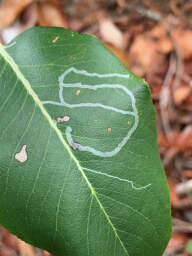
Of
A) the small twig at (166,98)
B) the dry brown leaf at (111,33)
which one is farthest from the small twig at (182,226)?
the dry brown leaf at (111,33)

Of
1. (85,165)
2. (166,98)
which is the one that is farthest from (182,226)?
(85,165)

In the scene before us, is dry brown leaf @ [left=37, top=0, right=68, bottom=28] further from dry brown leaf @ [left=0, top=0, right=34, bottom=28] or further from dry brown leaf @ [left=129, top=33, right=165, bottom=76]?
dry brown leaf @ [left=129, top=33, right=165, bottom=76]

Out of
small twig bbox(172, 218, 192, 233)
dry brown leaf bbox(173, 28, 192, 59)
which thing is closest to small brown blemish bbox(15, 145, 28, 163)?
small twig bbox(172, 218, 192, 233)

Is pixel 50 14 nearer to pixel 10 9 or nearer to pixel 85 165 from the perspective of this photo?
pixel 10 9

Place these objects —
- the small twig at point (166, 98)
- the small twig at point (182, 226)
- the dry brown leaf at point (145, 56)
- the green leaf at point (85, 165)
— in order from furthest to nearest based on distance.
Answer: the dry brown leaf at point (145, 56), the small twig at point (166, 98), the small twig at point (182, 226), the green leaf at point (85, 165)

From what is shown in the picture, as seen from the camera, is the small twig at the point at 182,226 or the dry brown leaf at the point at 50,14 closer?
the small twig at the point at 182,226

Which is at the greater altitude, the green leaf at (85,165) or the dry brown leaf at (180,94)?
the green leaf at (85,165)

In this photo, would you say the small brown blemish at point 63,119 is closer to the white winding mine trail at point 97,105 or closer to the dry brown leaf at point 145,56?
the white winding mine trail at point 97,105

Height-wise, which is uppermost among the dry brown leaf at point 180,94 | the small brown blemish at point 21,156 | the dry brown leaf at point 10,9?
the dry brown leaf at point 10,9
